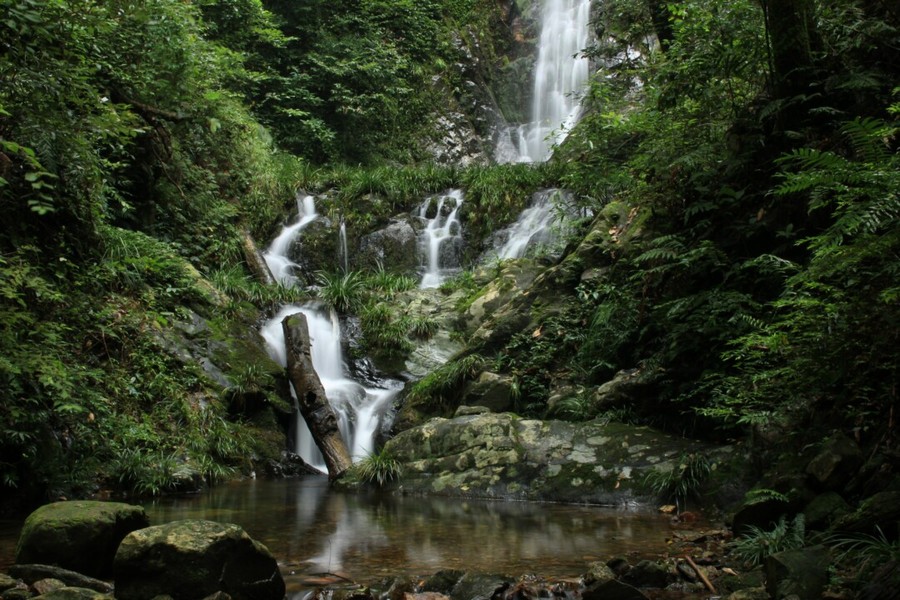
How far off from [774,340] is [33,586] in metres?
4.55

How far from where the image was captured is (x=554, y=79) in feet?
77.8

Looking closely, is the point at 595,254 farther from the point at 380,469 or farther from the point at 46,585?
the point at 46,585

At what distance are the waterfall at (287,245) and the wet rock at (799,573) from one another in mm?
11203

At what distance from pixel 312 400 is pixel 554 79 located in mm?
18192

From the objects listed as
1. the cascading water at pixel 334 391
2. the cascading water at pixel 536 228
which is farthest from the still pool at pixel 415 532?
the cascading water at pixel 536 228

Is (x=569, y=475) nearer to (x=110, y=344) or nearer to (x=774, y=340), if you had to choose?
(x=774, y=340)

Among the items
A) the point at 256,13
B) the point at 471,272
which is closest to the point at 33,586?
the point at 471,272

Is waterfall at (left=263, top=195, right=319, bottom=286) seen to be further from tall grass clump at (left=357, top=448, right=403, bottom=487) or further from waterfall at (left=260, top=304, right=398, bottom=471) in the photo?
tall grass clump at (left=357, top=448, right=403, bottom=487)

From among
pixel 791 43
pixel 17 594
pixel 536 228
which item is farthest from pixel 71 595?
pixel 536 228

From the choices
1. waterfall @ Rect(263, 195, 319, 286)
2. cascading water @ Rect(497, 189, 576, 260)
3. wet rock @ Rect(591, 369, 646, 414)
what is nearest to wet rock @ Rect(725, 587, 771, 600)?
wet rock @ Rect(591, 369, 646, 414)

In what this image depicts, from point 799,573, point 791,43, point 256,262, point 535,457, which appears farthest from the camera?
point 256,262

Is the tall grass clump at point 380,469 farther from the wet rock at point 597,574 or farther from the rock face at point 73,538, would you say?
the wet rock at point 597,574

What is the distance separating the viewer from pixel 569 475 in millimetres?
6613

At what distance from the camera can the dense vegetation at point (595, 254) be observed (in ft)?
14.2
